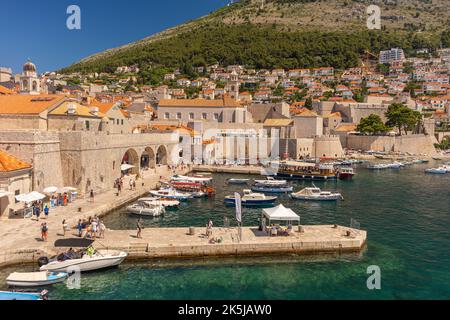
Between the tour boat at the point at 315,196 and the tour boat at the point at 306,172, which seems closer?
the tour boat at the point at 315,196

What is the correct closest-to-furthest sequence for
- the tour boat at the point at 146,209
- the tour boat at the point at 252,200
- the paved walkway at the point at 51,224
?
the paved walkway at the point at 51,224, the tour boat at the point at 146,209, the tour boat at the point at 252,200

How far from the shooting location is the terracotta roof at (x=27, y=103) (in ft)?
83.0

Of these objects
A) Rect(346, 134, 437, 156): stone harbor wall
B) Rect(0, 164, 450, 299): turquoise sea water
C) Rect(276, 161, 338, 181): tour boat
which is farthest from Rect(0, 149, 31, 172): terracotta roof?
Rect(346, 134, 437, 156): stone harbor wall

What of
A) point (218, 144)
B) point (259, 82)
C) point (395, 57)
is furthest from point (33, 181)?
point (395, 57)

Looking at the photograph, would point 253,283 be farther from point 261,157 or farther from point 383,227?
point 261,157

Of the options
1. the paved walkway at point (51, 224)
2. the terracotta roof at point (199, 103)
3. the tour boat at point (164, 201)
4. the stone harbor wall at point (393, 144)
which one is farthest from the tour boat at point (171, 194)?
the stone harbor wall at point (393, 144)

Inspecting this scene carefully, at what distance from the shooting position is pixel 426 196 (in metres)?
29.1

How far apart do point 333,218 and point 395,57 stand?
13880 cm

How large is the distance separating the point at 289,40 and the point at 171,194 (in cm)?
13796

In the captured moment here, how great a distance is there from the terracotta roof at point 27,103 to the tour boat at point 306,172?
2234 centimetres

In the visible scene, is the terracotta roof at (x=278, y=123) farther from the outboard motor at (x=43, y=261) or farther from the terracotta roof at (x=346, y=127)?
the outboard motor at (x=43, y=261)

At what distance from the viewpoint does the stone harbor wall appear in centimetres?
6444

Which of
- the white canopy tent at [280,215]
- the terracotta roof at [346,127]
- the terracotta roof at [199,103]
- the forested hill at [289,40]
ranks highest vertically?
the forested hill at [289,40]

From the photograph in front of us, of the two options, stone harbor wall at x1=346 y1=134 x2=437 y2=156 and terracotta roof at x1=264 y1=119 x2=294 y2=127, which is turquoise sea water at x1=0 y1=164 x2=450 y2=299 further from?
stone harbor wall at x1=346 y1=134 x2=437 y2=156
